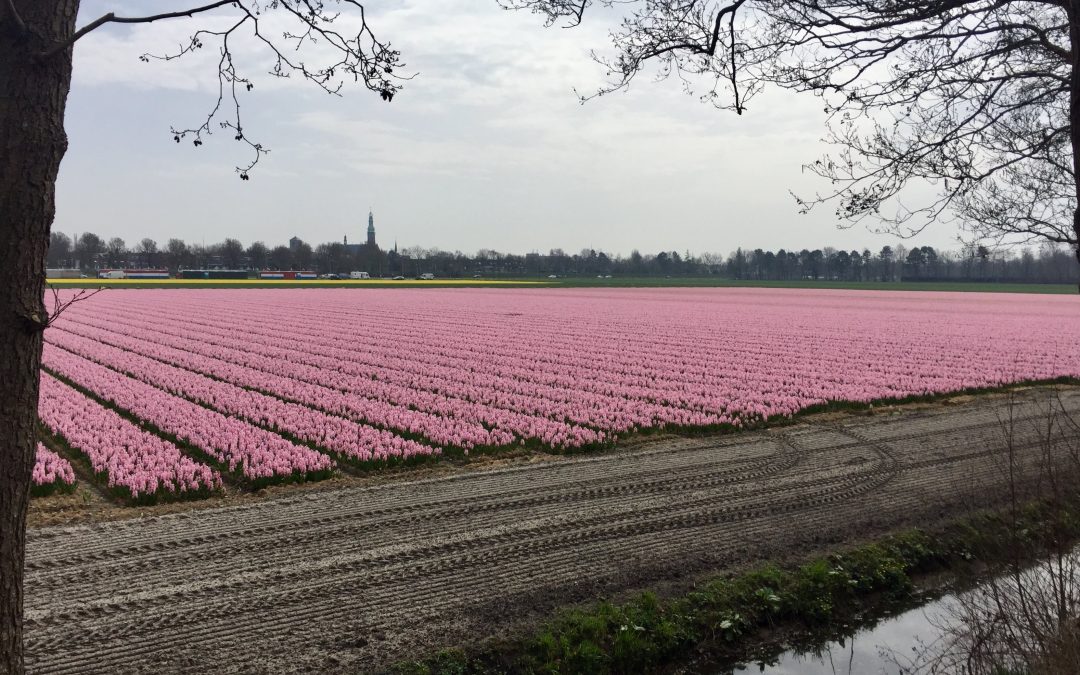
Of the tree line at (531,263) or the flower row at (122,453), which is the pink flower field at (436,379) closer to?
the flower row at (122,453)

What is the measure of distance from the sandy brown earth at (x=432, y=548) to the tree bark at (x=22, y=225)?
1982 mm

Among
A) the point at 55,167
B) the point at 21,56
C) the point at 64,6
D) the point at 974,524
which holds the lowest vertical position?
the point at 974,524

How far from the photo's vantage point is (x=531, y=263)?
546ft

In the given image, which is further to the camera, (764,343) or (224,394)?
(764,343)

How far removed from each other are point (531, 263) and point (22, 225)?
164 metres

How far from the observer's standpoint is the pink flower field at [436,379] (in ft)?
37.8

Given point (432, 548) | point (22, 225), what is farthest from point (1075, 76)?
point (22, 225)

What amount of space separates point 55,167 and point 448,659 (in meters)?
3.80

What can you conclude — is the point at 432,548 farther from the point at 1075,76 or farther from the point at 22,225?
the point at 1075,76

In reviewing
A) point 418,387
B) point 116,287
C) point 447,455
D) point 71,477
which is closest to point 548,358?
point 418,387

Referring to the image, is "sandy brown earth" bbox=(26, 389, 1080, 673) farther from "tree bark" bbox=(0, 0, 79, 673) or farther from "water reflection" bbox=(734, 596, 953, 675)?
"tree bark" bbox=(0, 0, 79, 673)

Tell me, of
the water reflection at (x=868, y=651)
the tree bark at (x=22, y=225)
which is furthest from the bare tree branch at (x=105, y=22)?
the water reflection at (x=868, y=651)

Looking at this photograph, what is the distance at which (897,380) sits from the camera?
18906mm

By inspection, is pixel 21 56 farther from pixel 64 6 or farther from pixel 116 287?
pixel 116 287
